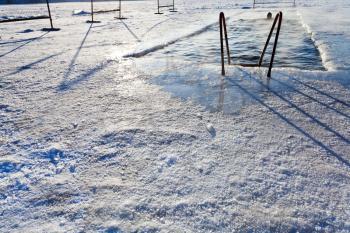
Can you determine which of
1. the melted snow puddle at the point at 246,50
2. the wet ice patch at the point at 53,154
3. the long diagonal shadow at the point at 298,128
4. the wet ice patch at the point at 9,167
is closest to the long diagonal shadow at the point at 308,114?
the long diagonal shadow at the point at 298,128

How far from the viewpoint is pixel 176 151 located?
94.0 inches

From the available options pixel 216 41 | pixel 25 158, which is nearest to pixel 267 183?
pixel 25 158

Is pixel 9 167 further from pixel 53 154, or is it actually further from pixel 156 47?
pixel 156 47

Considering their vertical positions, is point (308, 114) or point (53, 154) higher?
point (308, 114)

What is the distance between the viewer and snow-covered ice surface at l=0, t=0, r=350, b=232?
5.68ft

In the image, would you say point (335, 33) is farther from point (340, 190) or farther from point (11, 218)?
point (11, 218)

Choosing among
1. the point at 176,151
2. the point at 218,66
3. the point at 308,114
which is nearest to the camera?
the point at 176,151

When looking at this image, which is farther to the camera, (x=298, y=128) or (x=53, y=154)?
(x=298, y=128)

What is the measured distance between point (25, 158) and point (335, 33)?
8587mm

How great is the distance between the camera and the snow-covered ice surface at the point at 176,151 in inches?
68.2

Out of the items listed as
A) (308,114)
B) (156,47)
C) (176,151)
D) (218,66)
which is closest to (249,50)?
(218,66)

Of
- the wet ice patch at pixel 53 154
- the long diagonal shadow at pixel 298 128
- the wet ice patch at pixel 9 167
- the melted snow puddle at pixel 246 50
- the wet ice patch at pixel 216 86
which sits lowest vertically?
the wet ice patch at pixel 9 167

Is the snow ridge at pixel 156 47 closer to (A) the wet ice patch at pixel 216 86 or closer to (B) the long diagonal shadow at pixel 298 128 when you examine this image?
(A) the wet ice patch at pixel 216 86

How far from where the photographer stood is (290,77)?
4.18 metres
